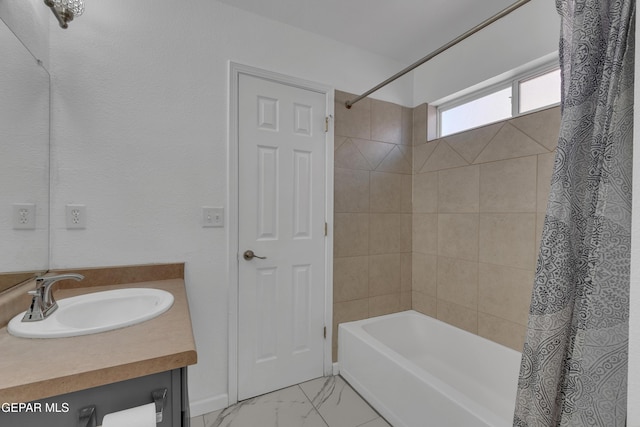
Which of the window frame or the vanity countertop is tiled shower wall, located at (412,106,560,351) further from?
the vanity countertop

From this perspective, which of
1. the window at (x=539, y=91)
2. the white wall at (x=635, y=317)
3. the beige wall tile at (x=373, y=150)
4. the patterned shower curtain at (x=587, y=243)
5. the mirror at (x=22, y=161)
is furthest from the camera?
the beige wall tile at (x=373, y=150)

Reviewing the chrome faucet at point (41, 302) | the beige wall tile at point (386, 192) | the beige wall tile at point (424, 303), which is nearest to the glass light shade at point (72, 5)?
the chrome faucet at point (41, 302)

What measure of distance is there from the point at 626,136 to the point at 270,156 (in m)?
1.60

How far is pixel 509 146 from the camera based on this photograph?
1762 millimetres

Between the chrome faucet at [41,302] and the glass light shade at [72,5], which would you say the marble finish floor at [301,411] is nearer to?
the chrome faucet at [41,302]

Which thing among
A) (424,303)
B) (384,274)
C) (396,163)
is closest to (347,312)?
(384,274)

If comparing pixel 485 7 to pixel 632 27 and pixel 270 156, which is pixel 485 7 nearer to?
pixel 632 27

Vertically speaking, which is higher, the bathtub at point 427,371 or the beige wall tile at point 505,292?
the beige wall tile at point 505,292

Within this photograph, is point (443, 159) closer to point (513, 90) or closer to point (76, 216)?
point (513, 90)

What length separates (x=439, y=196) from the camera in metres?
2.21

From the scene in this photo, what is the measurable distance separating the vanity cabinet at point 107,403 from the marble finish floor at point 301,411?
99cm

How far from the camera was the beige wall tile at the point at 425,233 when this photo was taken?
7.38 ft

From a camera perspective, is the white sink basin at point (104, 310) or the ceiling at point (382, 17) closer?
the white sink basin at point (104, 310)

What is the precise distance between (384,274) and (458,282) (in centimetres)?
54
